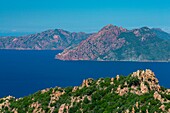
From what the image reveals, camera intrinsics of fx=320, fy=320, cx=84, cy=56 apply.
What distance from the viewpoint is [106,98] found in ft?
166

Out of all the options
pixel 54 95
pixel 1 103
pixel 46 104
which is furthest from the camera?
Result: pixel 1 103

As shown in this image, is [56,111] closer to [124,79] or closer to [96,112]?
[96,112]

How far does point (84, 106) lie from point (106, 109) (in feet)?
14.7

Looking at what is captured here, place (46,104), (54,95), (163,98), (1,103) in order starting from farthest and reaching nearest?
(1,103)
(54,95)
(46,104)
(163,98)

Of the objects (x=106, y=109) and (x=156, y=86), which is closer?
(x=106, y=109)

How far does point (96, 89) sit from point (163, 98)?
13049 millimetres

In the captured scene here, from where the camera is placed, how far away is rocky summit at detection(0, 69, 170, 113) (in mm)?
43763

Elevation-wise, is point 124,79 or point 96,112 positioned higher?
point 124,79

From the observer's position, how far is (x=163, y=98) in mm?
45250

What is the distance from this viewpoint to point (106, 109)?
4662 cm

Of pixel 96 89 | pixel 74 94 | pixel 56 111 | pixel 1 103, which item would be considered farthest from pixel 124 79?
pixel 1 103

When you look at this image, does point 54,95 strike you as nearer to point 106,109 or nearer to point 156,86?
point 106,109

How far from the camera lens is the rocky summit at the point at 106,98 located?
43.8 metres

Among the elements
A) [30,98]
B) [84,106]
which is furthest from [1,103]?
[84,106]
